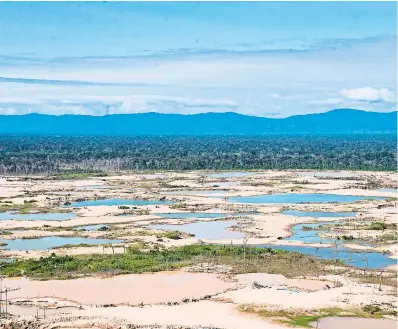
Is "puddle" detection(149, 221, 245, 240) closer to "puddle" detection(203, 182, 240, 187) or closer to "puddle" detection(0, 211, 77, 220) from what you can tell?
"puddle" detection(0, 211, 77, 220)

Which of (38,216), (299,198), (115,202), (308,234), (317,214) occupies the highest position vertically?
(299,198)

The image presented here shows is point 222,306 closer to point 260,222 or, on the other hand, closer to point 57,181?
point 260,222

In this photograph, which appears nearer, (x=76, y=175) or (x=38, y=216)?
(x=38, y=216)

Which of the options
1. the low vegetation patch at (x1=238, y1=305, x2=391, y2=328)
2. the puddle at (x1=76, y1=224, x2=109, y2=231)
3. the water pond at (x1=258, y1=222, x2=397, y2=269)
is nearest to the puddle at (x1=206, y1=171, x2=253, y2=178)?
the puddle at (x1=76, y1=224, x2=109, y2=231)

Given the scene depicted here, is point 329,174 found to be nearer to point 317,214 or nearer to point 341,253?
point 317,214

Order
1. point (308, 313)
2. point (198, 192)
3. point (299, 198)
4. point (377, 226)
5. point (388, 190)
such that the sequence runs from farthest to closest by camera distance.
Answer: point (388, 190)
point (198, 192)
point (299, 198)
point (377, 226)
point (308, 313)

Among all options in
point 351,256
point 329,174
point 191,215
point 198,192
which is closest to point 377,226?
point 351,256

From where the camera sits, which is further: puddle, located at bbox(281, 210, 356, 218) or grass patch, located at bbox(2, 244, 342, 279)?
puddle, located at bbox(281, 210, 356, 218)
